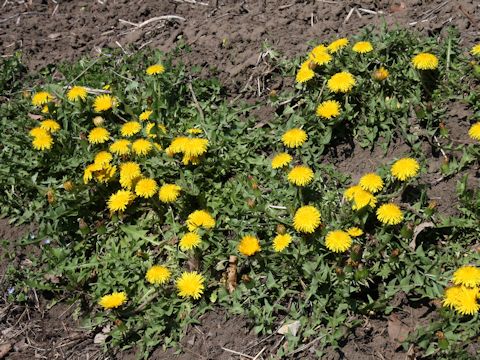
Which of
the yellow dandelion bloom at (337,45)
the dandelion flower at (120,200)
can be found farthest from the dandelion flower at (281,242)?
the yellow dandelion bloom at (337,45)

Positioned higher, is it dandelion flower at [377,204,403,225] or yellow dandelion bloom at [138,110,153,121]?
yellow dandelion bloom at [138,110,153,121]

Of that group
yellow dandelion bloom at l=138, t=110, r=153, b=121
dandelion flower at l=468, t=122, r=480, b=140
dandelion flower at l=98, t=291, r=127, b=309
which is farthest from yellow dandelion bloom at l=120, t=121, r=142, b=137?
dandelion flower at l=468, t=122, r=480, b=140

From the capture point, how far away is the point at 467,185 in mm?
3557

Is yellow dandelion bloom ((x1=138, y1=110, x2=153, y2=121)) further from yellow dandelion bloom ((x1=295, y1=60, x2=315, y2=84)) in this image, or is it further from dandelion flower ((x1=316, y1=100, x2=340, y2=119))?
dandelion flower ((x1=316, y1=100, x2=340, y2=119))

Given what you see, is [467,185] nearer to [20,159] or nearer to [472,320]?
[472,320]

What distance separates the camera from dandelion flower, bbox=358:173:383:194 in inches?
134

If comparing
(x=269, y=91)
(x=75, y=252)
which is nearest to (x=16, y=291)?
(x=75, y=252)

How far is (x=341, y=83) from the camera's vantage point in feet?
12.7

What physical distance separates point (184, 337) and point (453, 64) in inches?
98.2

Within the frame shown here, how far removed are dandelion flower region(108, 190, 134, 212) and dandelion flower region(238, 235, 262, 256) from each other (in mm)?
864

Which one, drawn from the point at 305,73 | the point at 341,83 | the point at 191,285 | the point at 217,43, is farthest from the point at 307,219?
the point at 217,43

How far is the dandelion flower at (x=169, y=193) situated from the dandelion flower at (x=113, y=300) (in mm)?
640

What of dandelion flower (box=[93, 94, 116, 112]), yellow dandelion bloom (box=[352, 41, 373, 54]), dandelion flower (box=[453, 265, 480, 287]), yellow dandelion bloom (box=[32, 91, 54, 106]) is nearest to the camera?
dandelion flower (box=[453, 265, 480, 287])

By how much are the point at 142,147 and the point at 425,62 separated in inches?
74.9
